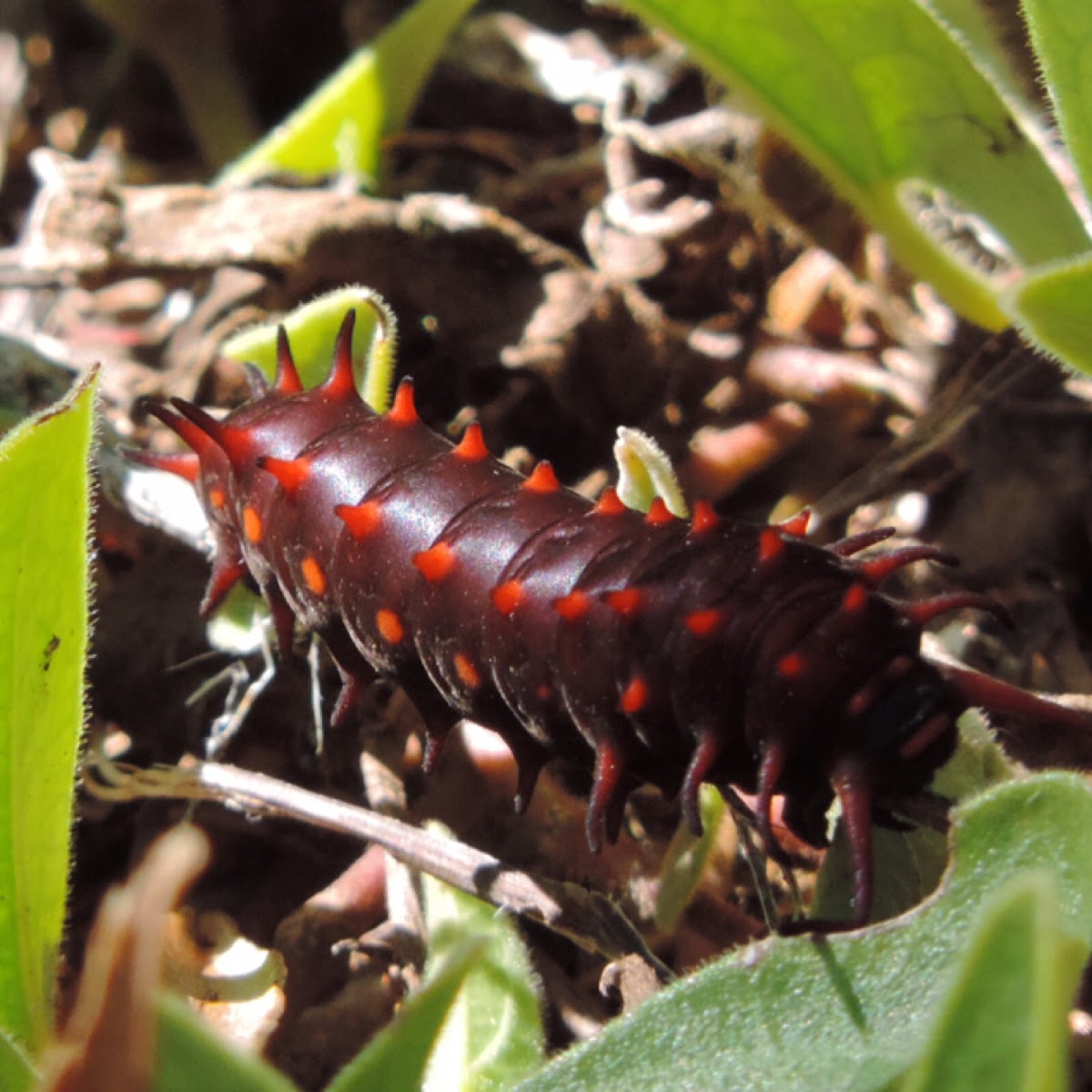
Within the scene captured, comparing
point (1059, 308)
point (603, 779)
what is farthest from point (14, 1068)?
point (1059, 308)

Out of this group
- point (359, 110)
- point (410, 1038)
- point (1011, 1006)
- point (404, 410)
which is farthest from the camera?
point (359, 110)

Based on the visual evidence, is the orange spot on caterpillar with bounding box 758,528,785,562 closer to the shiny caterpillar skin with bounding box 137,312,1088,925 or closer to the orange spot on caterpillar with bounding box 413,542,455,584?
the shiny caterpillar skin with bounding box 137,312,1088,925

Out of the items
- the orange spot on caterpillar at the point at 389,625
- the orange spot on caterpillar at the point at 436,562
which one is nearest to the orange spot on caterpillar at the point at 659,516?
the orange spot on caterpillar at the point at 436,562

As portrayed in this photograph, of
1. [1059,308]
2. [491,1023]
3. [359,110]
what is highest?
[1059,308]

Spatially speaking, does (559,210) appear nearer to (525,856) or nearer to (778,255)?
(778,255)

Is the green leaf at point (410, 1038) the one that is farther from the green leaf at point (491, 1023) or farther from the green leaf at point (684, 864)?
the green leaf at point (684, 864)

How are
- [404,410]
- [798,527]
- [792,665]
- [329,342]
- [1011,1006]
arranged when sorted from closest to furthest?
[1011,1006] < [792,665] < [798,527] < [404,410] < [329,342]

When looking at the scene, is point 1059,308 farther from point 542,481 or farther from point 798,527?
point 542,481
